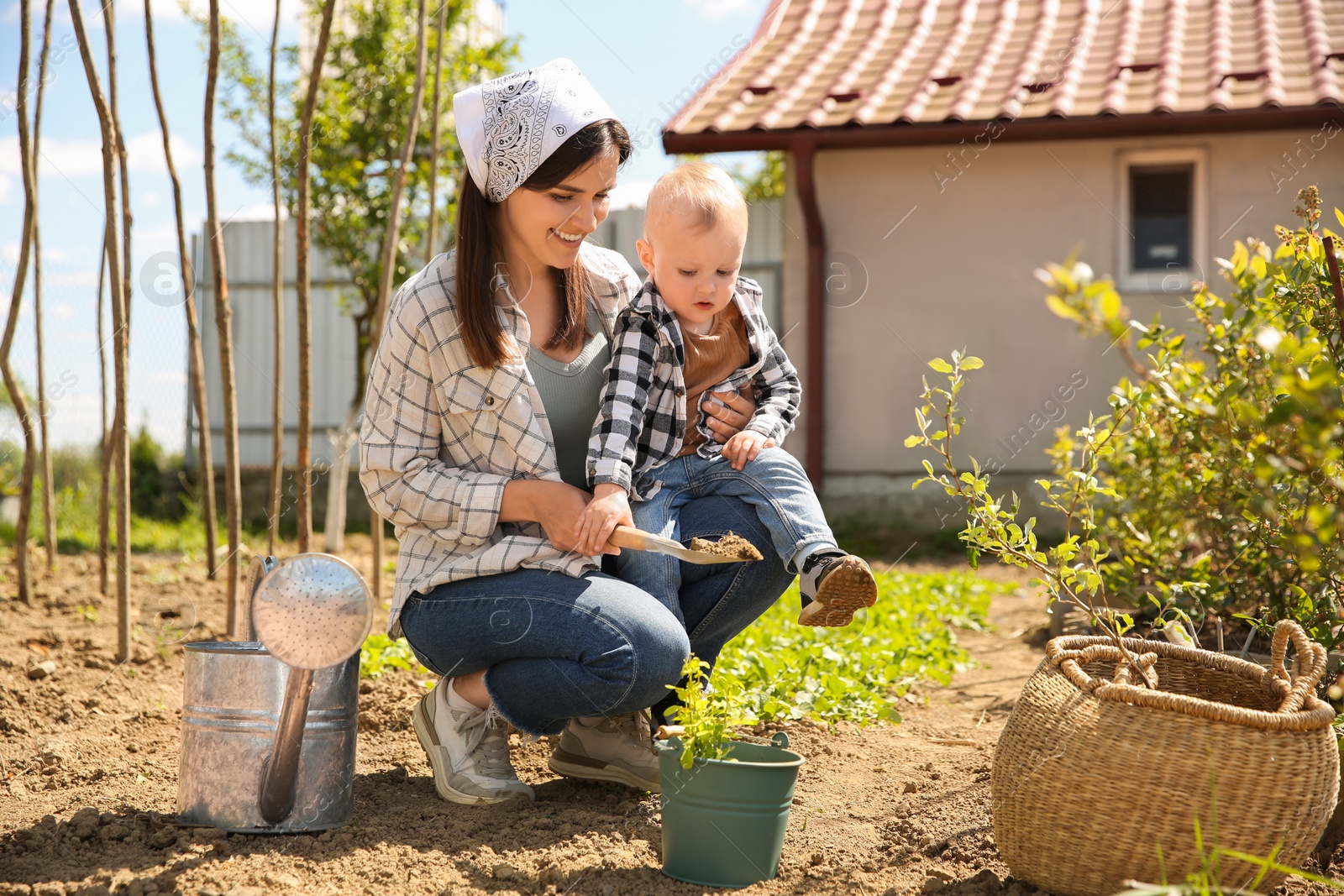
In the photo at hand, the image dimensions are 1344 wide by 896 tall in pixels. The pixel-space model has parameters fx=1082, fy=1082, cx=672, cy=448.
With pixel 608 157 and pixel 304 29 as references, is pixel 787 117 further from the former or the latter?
pixel 608 157

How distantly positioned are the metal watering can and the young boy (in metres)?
0.52

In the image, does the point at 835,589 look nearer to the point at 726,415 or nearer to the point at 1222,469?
the point at 726,415

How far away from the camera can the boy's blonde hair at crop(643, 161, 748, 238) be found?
91.1 inches

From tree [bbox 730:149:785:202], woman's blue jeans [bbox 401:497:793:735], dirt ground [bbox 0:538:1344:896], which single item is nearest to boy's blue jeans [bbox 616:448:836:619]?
woman's blue jeans [bbox 401:497:793:735]

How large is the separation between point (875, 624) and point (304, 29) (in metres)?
6.87

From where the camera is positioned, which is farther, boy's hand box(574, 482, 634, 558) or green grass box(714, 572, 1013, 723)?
green grass box(714, 572, 1013, 723)

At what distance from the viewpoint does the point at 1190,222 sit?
6.90 meters

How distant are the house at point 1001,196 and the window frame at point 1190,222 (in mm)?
11

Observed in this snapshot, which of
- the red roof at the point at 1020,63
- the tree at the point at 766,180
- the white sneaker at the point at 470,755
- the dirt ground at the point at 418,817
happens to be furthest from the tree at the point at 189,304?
the tree at the point at 766,180

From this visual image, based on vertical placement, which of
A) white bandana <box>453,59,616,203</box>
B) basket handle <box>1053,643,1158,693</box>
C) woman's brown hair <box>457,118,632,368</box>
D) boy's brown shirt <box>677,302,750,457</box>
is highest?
white bandana <box>453,59,616,203</box>

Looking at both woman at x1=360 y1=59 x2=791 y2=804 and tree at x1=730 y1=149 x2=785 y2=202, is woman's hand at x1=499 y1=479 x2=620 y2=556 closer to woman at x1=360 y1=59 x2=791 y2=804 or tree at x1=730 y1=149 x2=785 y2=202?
woman at x1=360 y1=59 x2=791 y2=804

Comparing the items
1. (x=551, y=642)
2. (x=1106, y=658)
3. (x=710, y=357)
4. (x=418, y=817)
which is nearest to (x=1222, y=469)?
(x=1106, y=658)

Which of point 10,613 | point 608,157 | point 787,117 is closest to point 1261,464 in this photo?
point 608,157

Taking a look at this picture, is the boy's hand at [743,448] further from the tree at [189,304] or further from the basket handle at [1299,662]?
the tree at [189,304]
